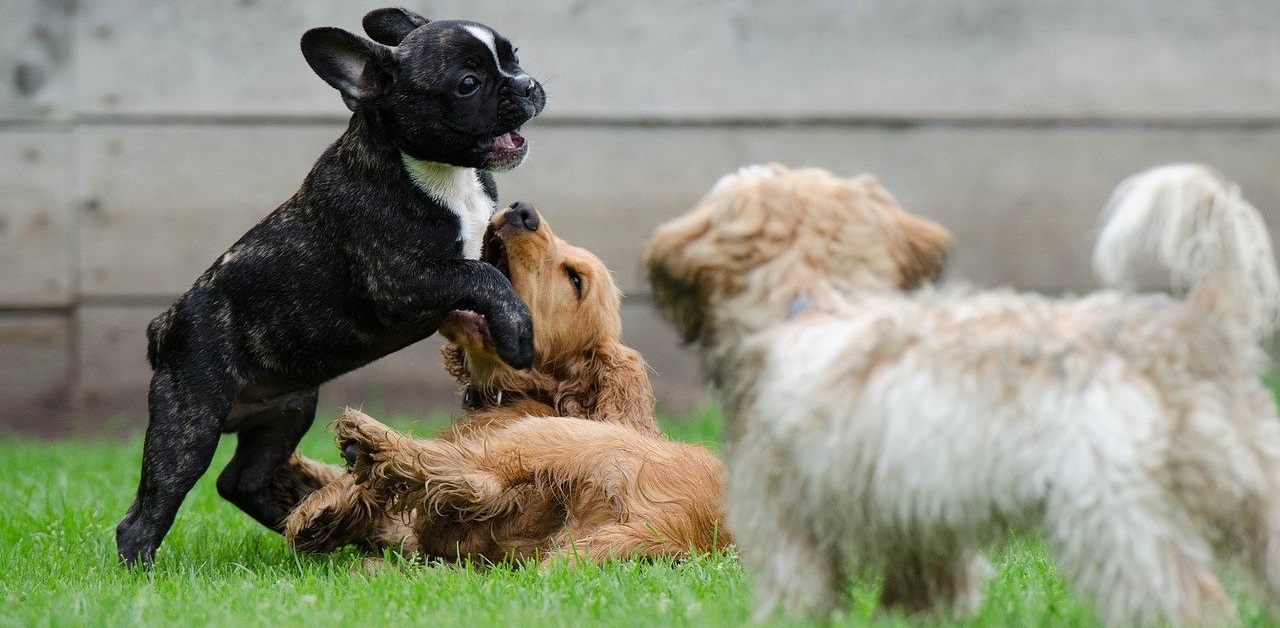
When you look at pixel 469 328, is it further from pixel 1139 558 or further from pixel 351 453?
pixel 1139 558

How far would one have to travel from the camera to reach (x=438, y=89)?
16.0 ft

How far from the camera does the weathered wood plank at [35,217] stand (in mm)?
9195

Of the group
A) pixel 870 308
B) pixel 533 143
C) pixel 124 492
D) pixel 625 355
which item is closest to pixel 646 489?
pixel 625 355

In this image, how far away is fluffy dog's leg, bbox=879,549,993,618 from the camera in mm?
3283

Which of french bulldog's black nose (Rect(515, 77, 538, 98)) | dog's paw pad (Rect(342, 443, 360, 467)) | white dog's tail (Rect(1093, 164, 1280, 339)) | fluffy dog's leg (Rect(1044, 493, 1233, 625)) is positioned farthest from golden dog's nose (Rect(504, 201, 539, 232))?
fluffy dog's leg (Rect(1044, 493, 1233, 625))

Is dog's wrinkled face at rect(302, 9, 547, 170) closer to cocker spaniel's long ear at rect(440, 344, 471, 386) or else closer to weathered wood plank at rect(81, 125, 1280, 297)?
cocker spaniel's long ear at rect(440, 344, 471, 386)

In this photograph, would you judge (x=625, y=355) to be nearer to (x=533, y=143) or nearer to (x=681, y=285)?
(x=681, y=285)

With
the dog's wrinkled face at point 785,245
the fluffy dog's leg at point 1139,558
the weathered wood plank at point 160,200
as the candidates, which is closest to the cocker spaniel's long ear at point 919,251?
the dog's wrinkled face at point 785,245

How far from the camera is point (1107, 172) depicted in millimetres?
9719

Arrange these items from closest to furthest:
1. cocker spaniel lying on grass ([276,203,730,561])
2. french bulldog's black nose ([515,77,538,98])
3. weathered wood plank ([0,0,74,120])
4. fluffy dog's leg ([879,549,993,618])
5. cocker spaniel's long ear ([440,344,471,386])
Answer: fluffy dog's leg ([879,549,993,618])
cocker spaniel lying on grass ([276,203,730,561])
french bulldog's black nose ([515,77,538,98])
cocker spaniel's long ear ([440,344,471,386])
weathered wood plank ([0,0,74,120])

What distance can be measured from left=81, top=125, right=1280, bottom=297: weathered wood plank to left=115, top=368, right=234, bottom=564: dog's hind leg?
453 centimetres

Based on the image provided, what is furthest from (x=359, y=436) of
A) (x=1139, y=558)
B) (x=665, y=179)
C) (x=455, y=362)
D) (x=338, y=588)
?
(x=665, y=179)

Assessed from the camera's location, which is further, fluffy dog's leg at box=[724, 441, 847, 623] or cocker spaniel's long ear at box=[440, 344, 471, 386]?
cocker spaniel's long ear at box=[440, 344, 471, 386]

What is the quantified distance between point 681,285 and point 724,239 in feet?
0.53
